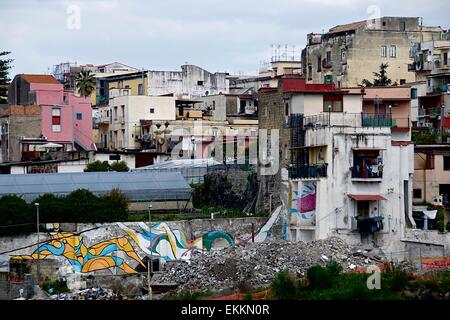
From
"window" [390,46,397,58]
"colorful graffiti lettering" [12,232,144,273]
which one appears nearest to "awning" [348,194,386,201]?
"colorful graffiti lettering" [12,232,144,273]

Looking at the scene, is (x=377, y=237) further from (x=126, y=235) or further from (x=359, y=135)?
(x=126, y=235)

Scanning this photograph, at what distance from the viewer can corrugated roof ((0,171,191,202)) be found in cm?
5503

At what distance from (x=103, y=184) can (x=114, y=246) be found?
16.7 feet

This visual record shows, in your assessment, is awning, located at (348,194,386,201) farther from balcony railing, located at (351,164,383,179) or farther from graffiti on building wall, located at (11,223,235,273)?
graffiti on building wall, located at (11,223,235,273)

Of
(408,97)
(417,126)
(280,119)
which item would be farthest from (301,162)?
(417,126)

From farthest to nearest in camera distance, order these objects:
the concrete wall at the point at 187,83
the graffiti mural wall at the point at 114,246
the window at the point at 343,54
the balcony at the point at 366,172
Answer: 1. the concrete wall at the point at 187,83
2. the window at the point at 343,54
3. the balcony at the point at 366,172
4. the graffiti mural wall at the point at 114,246

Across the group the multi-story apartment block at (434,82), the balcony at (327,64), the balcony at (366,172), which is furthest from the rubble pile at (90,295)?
the balcony at (327,64)

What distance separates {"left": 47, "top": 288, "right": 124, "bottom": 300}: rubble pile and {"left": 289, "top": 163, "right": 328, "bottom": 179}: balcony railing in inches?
393

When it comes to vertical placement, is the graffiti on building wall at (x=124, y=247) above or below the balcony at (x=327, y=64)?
below

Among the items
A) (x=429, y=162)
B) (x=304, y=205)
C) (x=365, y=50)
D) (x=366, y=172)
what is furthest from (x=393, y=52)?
(x=366, y=172)

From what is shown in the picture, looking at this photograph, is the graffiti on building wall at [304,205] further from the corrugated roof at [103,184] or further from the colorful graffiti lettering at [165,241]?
the corrugated roof at [103,184]

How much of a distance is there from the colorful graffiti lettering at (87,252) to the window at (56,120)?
20747mm

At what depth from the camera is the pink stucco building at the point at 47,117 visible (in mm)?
69562

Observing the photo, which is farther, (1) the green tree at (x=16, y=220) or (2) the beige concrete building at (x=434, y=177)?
(2) the beige concrete building at (x=434, y=177)
